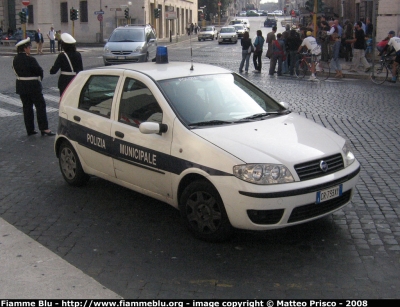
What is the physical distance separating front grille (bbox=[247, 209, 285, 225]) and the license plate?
0.39 m

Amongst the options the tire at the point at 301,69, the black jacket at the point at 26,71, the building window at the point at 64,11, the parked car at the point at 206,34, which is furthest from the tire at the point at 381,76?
the building window at the point at 64,11

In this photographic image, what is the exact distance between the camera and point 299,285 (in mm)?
4656

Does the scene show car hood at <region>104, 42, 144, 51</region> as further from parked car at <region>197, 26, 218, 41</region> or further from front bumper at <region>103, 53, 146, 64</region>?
parked car at <region>197, 26, 218, 41</region>

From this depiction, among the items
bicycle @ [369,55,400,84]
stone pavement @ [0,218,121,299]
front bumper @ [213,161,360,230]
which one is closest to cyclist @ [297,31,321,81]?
bicycle @ [369,55,400,84]

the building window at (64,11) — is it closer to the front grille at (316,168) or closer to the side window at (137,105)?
the side window at (137,105)

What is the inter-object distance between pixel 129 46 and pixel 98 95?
1933 centimetres

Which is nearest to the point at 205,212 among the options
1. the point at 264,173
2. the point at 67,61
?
the point at 264,173

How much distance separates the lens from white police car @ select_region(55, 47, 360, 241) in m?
5.27

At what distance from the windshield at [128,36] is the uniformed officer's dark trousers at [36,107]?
1619 centimetres

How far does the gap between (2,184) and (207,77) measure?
310 centimetres

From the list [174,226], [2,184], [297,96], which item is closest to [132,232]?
[174,226]

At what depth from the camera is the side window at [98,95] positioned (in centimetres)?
680

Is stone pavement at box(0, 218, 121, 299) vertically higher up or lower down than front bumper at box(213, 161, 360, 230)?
lower down

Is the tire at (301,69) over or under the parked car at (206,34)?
under
